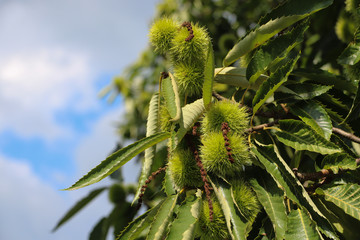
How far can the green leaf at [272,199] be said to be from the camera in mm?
962

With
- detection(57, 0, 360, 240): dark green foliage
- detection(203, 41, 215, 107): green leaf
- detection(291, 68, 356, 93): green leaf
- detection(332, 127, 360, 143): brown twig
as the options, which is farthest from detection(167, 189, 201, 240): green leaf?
detection(291, 68, 356, 93): green leaf

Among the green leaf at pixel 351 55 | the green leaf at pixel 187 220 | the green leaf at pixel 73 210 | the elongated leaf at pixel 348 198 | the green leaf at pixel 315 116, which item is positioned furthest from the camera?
the green leaf at pixel 73 210

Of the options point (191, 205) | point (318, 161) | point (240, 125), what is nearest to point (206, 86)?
point (240, 125)

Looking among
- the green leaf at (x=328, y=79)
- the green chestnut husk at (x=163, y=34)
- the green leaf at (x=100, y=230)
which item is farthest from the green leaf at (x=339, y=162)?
the green leaf at (x=100, y=230)

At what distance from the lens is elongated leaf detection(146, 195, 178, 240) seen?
38.6 inches

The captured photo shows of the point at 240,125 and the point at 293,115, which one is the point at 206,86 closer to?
the point at 240,125

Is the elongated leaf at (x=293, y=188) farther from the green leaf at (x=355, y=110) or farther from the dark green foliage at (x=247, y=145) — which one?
the green leaf at (x=355, y=110)

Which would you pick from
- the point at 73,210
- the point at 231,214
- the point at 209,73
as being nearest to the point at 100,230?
the point at 73,210

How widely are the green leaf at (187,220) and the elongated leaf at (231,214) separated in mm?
57

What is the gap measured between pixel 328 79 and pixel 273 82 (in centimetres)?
36

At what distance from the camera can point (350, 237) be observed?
1246mm

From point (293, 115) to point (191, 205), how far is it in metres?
0.49

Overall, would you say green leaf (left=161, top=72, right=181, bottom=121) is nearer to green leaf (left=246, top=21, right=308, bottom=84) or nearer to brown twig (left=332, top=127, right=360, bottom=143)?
green leaf (left=246, top=21, right=308, bottom=84)

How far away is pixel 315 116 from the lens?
3.76ft
